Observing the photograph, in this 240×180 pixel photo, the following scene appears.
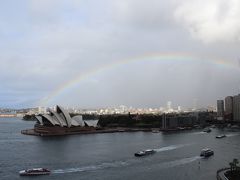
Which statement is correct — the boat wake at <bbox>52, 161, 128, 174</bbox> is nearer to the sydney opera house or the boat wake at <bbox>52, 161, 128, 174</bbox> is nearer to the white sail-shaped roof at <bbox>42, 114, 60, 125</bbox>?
the sydney opera house

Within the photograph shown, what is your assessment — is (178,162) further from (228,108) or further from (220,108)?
(220,108)

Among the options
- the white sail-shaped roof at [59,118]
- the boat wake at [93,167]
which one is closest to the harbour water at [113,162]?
the boat wake at [93,167]

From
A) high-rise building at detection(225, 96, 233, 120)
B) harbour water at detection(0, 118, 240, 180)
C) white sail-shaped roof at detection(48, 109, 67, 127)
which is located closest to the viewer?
harbour water at detection(0, 118, 240, 180)

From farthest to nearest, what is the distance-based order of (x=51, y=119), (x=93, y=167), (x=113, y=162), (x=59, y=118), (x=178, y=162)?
(x=59, y=118) → (x=51, y=119) → (x=178, y=162) → (x=113, y=162) → (x=93, y=167)

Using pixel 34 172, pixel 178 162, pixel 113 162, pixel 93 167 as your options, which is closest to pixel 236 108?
pixel 178 162

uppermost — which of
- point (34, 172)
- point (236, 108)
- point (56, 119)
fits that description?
point (236, 108)

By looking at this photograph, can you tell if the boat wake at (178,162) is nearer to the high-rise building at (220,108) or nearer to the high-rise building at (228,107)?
the high-rise building at (228,107)

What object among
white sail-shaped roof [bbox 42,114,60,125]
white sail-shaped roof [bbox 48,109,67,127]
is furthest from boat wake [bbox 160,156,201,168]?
white sail-shaped roof [bbox 48,109,67,127]

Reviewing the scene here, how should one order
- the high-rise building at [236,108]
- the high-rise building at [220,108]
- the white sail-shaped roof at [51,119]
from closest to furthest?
the white sail-shaped roof at [51,119], the high-rise building at [236,108], the high-rise building at [220,108]
